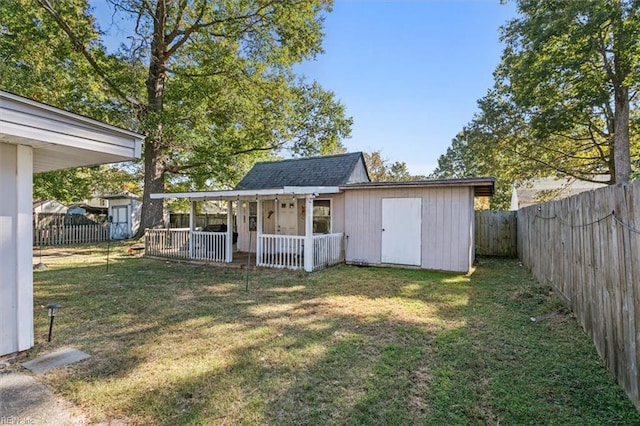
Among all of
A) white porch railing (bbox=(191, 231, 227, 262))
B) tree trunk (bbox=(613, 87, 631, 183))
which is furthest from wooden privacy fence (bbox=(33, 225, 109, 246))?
tree trunk (bbox=(613, 87, 631, 183))

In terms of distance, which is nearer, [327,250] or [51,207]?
[327,250]

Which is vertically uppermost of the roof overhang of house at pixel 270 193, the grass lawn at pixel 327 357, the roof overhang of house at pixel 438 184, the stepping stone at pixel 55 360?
the roof overhang of house at pixel 438 184

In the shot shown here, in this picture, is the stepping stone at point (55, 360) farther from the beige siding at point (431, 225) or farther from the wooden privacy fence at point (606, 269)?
the beige siding at point (431, 225)

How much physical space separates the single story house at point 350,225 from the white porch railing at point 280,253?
0.09ft

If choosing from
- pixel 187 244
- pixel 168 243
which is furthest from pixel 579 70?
pixel 168 243

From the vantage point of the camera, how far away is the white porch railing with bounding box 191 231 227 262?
32.2ft

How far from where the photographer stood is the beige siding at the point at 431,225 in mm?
8430

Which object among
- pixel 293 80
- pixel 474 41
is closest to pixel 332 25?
pixel 293 80

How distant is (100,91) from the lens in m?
12.9

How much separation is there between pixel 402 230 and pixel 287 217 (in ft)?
13.4

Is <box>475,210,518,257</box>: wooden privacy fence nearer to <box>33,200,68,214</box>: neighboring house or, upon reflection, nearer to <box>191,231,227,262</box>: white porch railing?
<box>191,231,227,262</box>: white porch railing

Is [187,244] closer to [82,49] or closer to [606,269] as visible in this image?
[82,49]

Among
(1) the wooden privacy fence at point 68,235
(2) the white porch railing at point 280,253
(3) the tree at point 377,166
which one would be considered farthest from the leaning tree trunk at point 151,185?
(3) the tree at point 377,166

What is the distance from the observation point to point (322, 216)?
10727 mm
